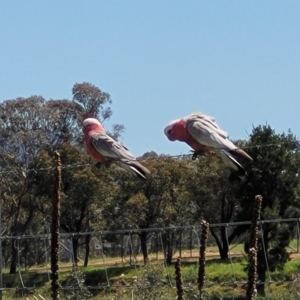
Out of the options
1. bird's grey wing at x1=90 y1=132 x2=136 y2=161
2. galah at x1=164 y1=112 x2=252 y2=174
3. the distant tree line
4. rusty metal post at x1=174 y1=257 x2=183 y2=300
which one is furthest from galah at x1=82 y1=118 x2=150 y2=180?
the distant tree line

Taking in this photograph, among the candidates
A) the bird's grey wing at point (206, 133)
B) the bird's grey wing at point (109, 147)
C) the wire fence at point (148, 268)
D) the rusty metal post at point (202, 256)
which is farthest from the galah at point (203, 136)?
the rusty metal post at point (202, 256)

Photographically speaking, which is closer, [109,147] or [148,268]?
[109,147]

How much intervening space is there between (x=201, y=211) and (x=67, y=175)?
5.28m

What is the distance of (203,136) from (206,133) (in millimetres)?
38

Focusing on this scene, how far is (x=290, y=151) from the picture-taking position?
23.4 metres

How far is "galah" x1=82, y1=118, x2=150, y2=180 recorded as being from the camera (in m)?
8.16

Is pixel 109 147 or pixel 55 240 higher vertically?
pixel 109 147

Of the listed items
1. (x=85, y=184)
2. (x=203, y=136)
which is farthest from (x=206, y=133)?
(x=85, y=184)

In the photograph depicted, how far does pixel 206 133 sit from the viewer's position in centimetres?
796

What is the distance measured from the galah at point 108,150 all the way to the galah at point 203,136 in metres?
0.46

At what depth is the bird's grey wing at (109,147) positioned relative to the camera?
331 inches

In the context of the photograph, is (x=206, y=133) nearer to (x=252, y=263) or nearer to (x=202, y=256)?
(x=202, y=256)

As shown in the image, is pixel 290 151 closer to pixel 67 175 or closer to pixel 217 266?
pixel 217 266

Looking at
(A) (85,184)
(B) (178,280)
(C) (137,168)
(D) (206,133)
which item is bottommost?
(B) (178,280)
